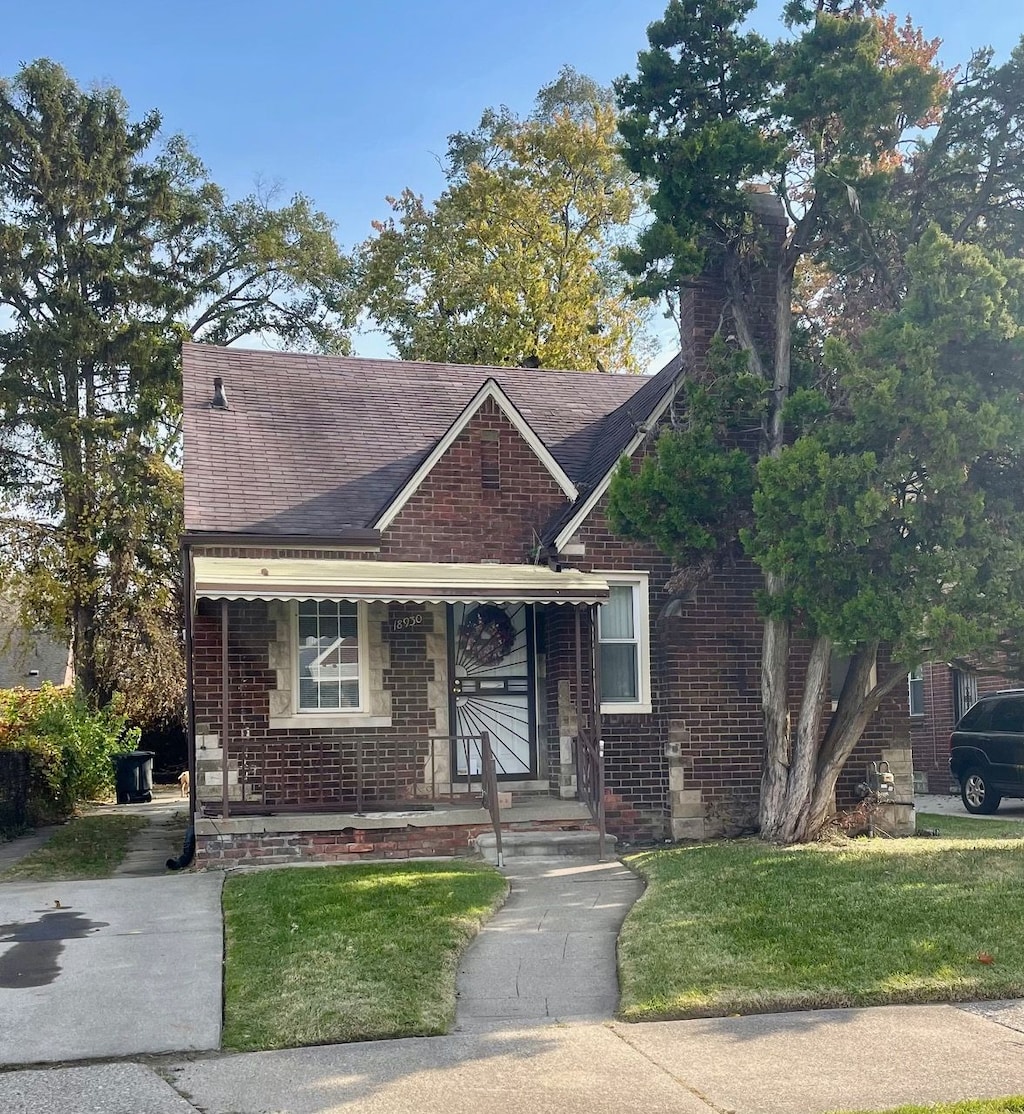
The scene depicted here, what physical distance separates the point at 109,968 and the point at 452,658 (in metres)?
6.96

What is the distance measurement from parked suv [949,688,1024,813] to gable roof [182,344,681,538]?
696cm

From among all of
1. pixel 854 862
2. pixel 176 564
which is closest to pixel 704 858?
pixel 854 862

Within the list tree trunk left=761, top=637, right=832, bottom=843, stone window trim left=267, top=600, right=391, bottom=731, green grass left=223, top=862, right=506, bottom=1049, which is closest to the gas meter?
tree trunk left=761, top=637, right=832, bottom=843

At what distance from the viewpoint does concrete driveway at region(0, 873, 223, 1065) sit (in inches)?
277

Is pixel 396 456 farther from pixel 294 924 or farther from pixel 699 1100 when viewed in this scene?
pixel 699 1100

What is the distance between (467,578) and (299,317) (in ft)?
78.6

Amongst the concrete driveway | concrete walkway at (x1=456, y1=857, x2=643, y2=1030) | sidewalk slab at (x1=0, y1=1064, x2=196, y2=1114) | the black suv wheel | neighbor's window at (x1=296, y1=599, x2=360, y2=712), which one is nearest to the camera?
sidewalk slab at (x1=0, y1=1064, x2=196, y2=1114)

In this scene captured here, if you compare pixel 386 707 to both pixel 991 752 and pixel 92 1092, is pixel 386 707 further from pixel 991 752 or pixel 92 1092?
pixel 991 752

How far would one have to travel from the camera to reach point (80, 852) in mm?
15164

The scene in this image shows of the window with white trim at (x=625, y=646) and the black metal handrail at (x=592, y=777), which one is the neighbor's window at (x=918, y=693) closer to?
the window with white trim at (x=625, y=646)

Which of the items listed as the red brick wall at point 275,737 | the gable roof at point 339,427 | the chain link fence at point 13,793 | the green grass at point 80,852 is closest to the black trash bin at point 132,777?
the green grass at point 80,852

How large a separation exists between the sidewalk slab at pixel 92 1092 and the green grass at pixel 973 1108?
323cm

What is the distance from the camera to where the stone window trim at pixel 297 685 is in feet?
46.1

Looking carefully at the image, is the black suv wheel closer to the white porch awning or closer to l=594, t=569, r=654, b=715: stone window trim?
l=594, t=569, r=654, b=715: stone window trim
